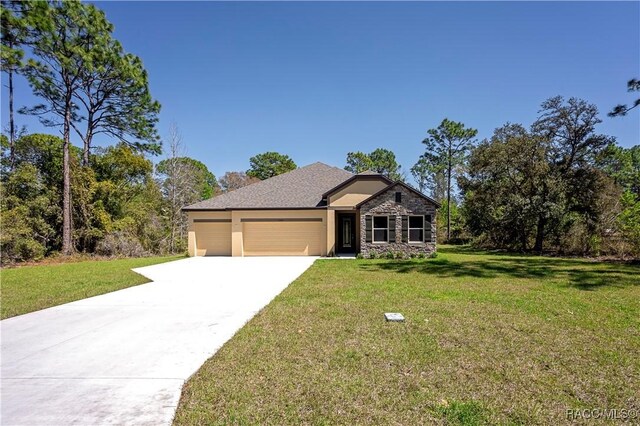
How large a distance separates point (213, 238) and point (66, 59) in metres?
13.0

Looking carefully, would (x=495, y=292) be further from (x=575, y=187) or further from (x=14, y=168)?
(x=14, y=168)

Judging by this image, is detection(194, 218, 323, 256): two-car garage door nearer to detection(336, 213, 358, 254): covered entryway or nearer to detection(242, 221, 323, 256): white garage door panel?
detection(242, 221, 323, 256): white garage door panel

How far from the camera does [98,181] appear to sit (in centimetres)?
2164

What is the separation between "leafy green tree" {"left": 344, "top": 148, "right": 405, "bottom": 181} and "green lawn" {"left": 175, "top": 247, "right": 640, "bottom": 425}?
39.1 metres

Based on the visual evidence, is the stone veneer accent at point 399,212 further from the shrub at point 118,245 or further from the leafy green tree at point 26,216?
the leafy green tree at point 26,216

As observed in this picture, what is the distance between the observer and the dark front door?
805 inches

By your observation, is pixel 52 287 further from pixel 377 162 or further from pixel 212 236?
pixel 377 162

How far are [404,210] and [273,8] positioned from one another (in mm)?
10927

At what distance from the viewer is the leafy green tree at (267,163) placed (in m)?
46.7

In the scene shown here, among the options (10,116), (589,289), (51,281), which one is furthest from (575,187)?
(10,116)

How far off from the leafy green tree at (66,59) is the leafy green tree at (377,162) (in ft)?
104

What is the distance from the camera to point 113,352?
4.34 m

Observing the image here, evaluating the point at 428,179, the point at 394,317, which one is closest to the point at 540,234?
the point at 394,317

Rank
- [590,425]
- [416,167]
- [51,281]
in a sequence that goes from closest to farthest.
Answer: [590,425] < [51,281] < [416,167]
